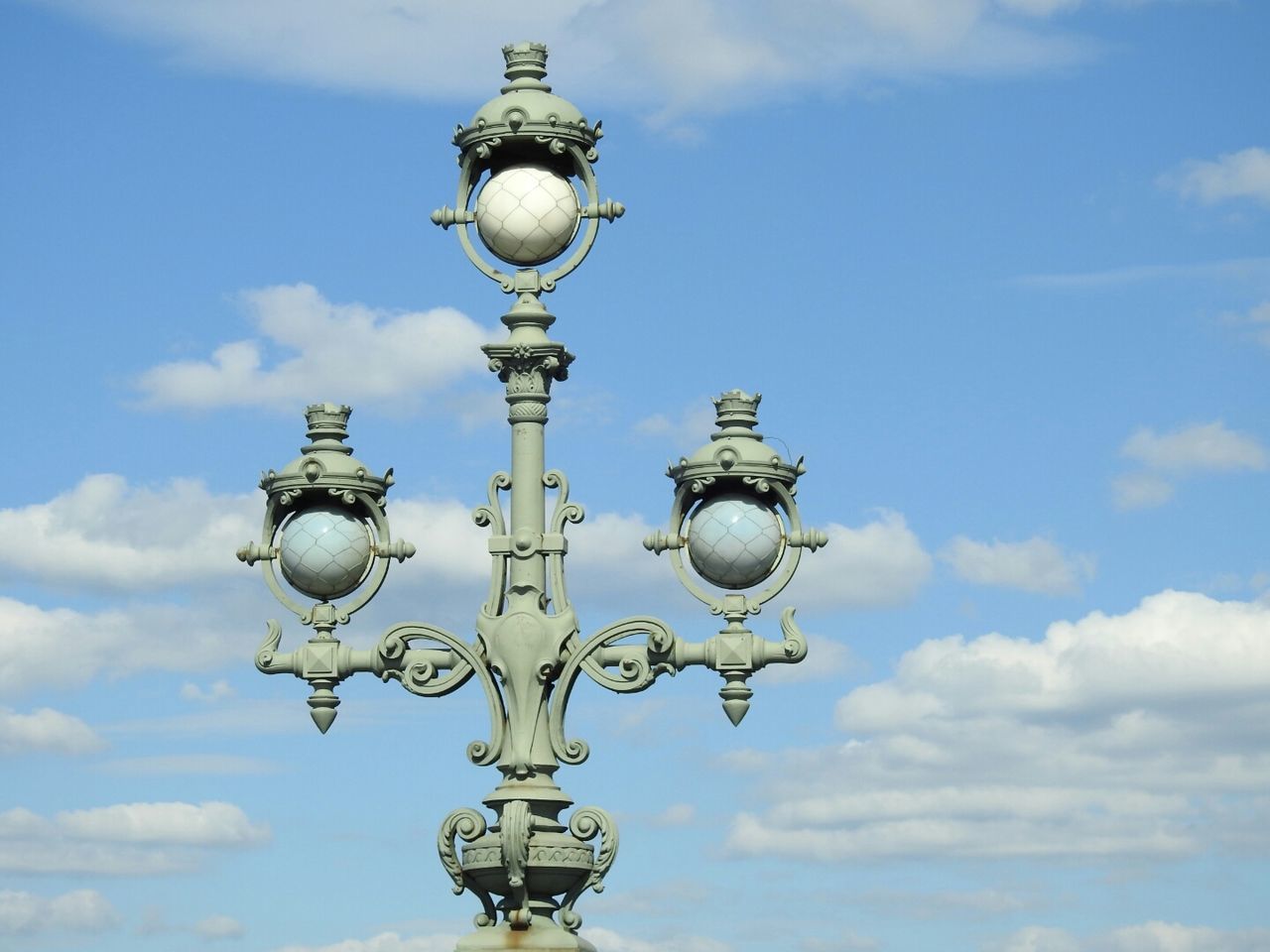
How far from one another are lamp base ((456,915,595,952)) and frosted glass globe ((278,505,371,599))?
265 centimetres

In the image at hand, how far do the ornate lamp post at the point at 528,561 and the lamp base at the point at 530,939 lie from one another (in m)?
0.01

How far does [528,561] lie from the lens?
76.5ft

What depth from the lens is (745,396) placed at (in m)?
23.2

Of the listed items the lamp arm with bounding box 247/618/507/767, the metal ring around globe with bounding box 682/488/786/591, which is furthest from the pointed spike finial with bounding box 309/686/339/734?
the metal ring around globe with bounding box 682/488/786/591

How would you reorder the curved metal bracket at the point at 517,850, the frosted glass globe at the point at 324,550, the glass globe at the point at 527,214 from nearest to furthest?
the curved metal bracket at the point at 517,850
the frosted glass globe at the point at 324,550
the glass globe at the point at 527,214

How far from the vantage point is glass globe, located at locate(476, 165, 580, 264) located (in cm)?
2367

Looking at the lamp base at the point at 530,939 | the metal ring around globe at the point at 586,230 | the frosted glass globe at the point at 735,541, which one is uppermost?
the metal ring around globe at the point at 586,230

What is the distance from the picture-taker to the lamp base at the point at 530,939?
22688mm

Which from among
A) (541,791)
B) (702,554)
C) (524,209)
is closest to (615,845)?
(541,791)

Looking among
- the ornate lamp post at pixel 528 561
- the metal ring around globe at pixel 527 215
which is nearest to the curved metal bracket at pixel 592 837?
the ornate lamp post at pixel 528 561

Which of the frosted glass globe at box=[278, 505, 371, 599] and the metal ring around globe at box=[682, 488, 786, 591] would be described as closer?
the metal ring around globe at box=[682, 488, 786, 591]

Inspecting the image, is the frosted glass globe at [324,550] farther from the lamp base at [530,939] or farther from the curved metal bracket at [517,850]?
the lamp base at [530,939]

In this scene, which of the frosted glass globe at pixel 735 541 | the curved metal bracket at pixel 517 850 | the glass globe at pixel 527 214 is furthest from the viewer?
the glass globe at pixel 527 214

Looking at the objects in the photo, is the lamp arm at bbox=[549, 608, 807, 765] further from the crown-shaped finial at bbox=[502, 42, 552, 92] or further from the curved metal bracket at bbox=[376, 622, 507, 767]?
the crown-shaped finial at bbox=[502, 42, 552, 92]
